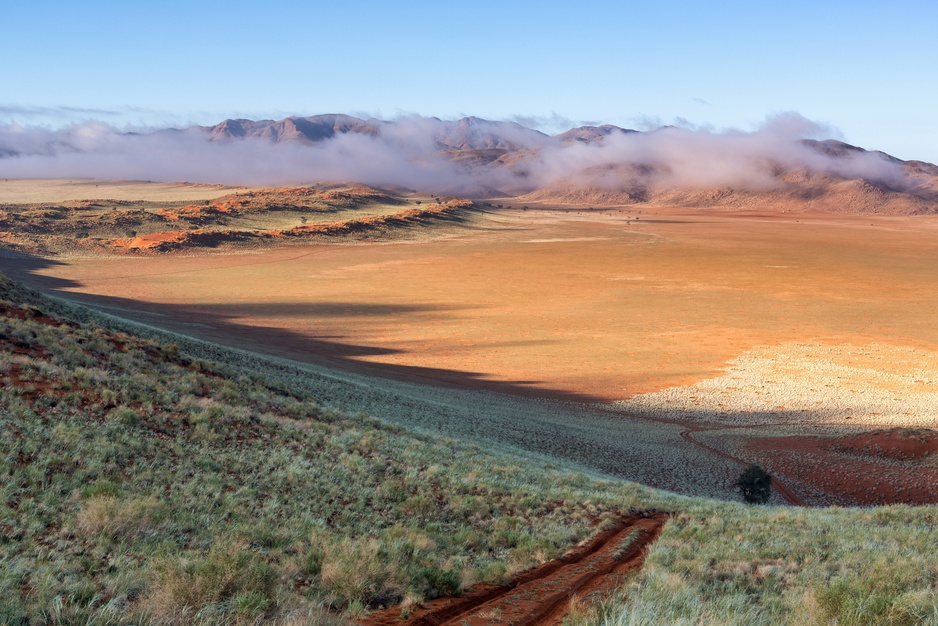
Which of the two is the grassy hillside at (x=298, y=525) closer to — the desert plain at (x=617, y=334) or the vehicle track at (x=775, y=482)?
the vehicle track at (x=775, y=482)

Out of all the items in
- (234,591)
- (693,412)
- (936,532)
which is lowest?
(693,412)

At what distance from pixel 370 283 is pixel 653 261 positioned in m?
36.0

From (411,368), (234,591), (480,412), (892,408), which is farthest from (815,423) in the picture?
(234,591)

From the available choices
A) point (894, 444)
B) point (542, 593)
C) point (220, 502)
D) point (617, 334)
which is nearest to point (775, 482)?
point (894, 444)

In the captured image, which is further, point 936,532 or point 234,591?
point 936,532

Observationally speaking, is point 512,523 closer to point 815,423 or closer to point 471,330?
point 815,423

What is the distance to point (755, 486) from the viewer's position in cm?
1766

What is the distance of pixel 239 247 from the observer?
83.9 m

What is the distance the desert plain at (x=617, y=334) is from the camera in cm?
2161

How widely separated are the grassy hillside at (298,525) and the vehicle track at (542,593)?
0.63 feet

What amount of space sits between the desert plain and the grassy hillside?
7.94 metres

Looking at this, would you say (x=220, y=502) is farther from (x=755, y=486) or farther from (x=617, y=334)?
(x=617, y=334)

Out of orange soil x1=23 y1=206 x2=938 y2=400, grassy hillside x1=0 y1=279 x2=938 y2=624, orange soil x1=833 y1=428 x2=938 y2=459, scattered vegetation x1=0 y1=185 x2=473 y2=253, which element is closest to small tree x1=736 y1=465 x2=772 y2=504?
grassy hillside x1=0 y1=279 x2=938 y2=624

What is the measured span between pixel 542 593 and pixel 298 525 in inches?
108
